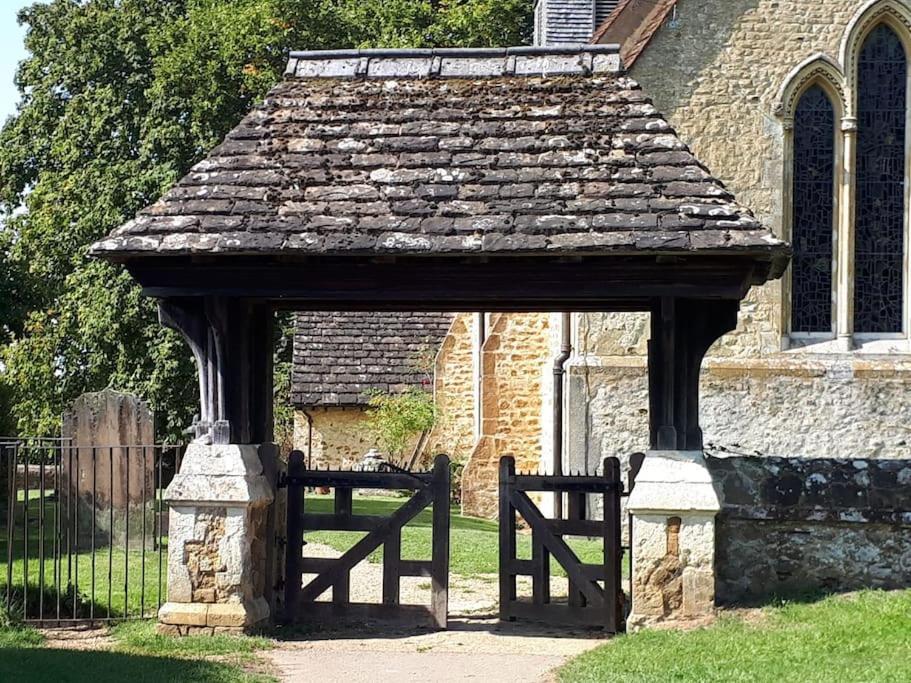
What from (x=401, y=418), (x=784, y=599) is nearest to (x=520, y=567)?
(x=784, y=599)

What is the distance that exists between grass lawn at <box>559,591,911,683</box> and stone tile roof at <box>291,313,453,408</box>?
663 inches

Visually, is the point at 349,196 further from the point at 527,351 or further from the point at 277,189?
the point at 527,351

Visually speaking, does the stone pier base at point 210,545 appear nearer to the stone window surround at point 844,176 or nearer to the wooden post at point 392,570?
the wooden post at point 392,570

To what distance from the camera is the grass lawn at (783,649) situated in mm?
8555

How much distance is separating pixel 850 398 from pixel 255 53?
17.6 metres

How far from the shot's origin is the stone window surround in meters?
17.1

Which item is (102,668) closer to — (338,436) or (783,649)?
(783,649)

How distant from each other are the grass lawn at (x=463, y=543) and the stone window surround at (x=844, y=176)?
4058 millimetres

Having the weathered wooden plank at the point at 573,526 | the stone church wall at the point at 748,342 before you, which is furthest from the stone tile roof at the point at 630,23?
Answer: the weathered wooden plank at the point at 573,526

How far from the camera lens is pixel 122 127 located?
98.0 ft

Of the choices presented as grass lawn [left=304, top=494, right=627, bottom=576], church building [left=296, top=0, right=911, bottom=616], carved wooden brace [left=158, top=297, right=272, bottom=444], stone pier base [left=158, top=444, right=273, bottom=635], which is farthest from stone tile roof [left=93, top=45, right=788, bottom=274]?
church building [left=296, top=0, right=911, bottom=616]

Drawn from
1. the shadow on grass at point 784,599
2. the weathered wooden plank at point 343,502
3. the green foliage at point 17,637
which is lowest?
the green foliage at point 17,637

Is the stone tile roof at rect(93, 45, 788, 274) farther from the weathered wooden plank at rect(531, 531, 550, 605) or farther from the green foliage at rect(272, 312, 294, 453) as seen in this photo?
the green foliage at rect(272, 312, 294, 453)

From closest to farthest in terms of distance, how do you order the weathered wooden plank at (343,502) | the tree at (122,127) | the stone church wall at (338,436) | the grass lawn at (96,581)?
the weathered wooden plank at (343,502), the grass lawn at (96,581), the stone church wall at (338,436), the tree at (122,127)
